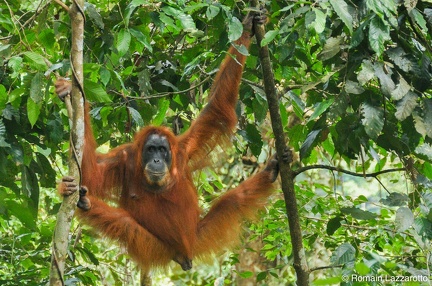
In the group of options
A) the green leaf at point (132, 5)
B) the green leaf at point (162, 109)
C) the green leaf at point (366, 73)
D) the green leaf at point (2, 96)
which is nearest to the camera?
the green leaf at point (366, 73)

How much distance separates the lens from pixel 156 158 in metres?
4.83

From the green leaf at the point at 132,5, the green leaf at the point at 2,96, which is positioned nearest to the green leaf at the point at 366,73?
the green leaf at the point at 132,5

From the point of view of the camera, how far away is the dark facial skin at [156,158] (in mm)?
4813

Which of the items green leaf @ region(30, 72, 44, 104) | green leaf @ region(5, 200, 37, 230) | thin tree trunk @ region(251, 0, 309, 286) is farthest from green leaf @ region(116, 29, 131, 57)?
green leaf @ region(5, 200, 37, 230)

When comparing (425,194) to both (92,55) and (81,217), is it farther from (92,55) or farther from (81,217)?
(92,55)

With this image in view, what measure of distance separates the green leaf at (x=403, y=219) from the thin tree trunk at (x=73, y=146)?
5.32 ft

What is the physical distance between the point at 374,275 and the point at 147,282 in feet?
9.36

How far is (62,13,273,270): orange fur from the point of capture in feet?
15.5

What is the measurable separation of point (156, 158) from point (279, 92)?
106cm

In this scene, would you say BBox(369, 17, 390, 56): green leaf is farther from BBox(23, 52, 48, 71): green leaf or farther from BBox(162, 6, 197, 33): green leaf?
BBox(23, 52, 48, 71): green leaf

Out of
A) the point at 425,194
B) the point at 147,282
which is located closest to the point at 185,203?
the point at 147,282

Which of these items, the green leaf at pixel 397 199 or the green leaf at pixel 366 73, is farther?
the green leaf at pixel 397 199

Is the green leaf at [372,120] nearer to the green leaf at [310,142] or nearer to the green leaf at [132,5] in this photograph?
the green leaf at [310,142]

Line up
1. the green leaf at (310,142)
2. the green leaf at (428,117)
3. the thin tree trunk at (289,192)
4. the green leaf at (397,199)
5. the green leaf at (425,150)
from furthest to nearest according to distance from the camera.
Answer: the thin tree trunk at (289,192)
the green leaf at (310,142)
the green leaf at (425,150)
the green leaf at (397,199)
the green leaf at (428,117)
